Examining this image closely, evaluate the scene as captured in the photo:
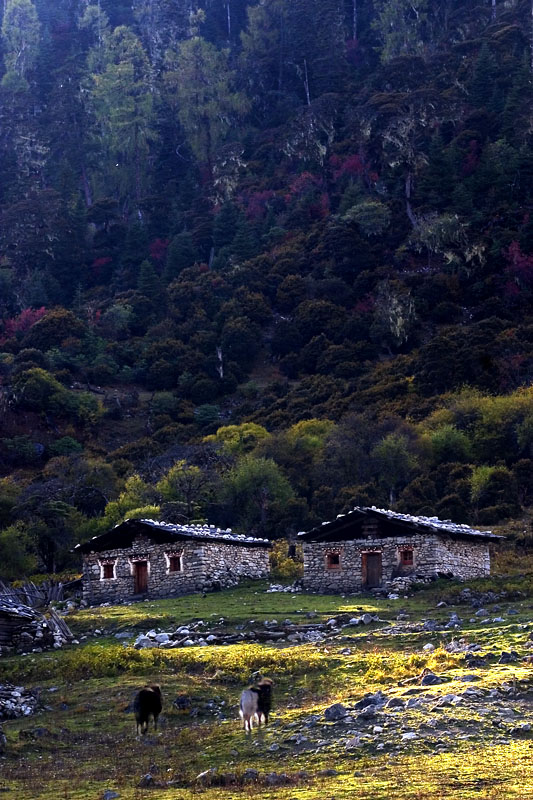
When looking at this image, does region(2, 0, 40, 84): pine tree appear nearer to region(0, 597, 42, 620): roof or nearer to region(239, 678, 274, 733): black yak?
region(0, 597, 42, 620): roof

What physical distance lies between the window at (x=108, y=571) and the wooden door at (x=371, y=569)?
379 inches

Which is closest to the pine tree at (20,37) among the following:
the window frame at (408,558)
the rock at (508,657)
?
the window frame at (408,558)

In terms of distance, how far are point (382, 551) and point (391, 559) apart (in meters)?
0.43

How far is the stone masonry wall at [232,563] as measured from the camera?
50719 millimetres

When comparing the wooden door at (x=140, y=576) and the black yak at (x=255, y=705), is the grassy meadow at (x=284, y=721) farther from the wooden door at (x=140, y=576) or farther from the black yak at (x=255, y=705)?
the wooden door at (x=140, y=576)

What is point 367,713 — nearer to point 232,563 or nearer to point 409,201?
point 232,563

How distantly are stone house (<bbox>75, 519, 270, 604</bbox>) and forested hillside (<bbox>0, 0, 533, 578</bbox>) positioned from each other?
37.5 feet

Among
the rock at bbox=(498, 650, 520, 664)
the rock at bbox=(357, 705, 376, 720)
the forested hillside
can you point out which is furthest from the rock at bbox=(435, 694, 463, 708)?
the forested hillside

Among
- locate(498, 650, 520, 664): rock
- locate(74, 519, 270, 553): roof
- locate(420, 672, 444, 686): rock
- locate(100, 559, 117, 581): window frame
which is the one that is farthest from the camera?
locate(100, 559, 117, 581): window frame

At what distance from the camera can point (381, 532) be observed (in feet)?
160

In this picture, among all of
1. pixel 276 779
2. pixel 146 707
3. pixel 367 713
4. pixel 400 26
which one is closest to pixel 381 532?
pixel 146 707

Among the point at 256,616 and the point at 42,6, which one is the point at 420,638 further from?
the point at 42,6

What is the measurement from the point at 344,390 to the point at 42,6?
11278cm

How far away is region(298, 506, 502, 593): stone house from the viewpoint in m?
47.8
